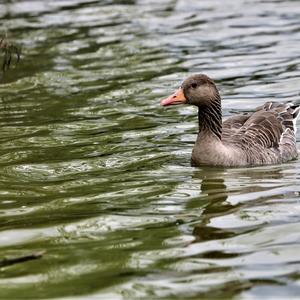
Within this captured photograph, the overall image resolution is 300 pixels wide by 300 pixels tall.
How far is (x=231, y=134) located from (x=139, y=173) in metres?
2.12

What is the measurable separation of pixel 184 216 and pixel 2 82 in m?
10.1

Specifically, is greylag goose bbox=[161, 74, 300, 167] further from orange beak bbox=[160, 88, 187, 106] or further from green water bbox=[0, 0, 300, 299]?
green water bbox=[0, 0, 300, 299]

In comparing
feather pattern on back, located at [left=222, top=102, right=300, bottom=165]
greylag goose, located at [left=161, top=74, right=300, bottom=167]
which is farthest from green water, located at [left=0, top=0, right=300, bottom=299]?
feather pattern on back, located at [left=222, top=102, right=300, bottom=165]

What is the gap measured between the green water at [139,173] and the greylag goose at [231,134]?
24 centimetres

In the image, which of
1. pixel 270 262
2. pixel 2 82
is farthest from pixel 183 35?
pixel 270 262

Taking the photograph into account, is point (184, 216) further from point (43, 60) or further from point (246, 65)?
point (43, 60)

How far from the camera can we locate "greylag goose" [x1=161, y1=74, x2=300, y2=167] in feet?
40.5

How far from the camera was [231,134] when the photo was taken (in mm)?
13266

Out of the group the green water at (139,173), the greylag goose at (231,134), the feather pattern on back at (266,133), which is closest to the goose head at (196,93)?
the greylag goose at (231,134)

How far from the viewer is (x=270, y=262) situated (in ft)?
26.0

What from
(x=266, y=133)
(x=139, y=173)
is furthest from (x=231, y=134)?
(x=139, y=173)

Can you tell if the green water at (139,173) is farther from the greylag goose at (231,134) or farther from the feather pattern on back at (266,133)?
the feather pattern on back at (266,133)

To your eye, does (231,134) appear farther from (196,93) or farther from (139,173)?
(139,173)

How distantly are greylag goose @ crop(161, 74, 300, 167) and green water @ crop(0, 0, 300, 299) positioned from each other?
24cm
